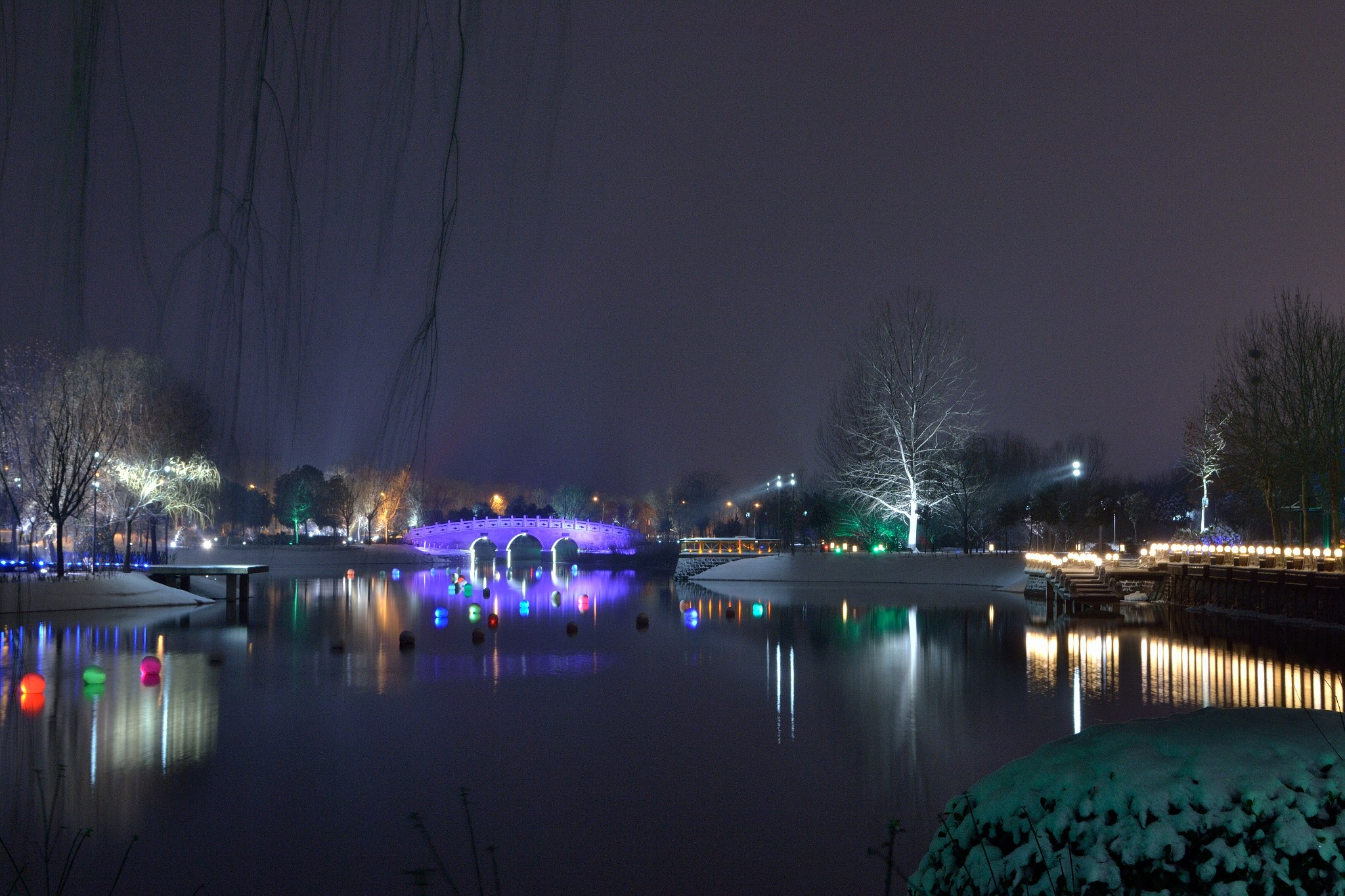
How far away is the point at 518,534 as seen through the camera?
9900 cm

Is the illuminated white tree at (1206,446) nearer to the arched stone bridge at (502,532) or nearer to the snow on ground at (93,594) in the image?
the snow on ground at (93,594)

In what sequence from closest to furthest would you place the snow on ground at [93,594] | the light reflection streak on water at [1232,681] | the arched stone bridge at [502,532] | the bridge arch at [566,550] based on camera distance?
the light reflection streak on water at [1232,681]
the snow on ground at [93,594]
the arched stone bridge at [502,532]
the bridge arch at [566,550]

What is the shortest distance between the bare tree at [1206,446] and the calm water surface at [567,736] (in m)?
21.3

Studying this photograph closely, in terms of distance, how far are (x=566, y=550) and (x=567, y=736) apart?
102 m

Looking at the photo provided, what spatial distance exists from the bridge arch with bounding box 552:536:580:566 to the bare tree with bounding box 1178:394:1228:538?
6658cm

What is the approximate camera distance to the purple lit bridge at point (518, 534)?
9756 centimetres

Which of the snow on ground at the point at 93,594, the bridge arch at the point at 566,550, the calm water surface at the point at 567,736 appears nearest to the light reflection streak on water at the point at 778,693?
the calm water surface at the point at 567,736

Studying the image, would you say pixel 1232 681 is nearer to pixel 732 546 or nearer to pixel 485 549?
pixel 732 546

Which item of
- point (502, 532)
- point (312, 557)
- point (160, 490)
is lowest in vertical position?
point (312, 557)

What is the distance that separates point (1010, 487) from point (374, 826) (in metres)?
63.6

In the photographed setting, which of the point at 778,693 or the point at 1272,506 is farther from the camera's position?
the point at 1272,506

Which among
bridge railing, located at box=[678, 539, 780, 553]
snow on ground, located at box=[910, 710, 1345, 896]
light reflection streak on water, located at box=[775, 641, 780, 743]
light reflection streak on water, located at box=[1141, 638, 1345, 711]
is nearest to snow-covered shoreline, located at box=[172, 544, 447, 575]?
bridge railing, located at box=[678, 539, 780, 553]

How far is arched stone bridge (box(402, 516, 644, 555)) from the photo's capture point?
97.4 m

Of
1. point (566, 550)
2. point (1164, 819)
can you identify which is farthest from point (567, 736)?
point (566, 550)
